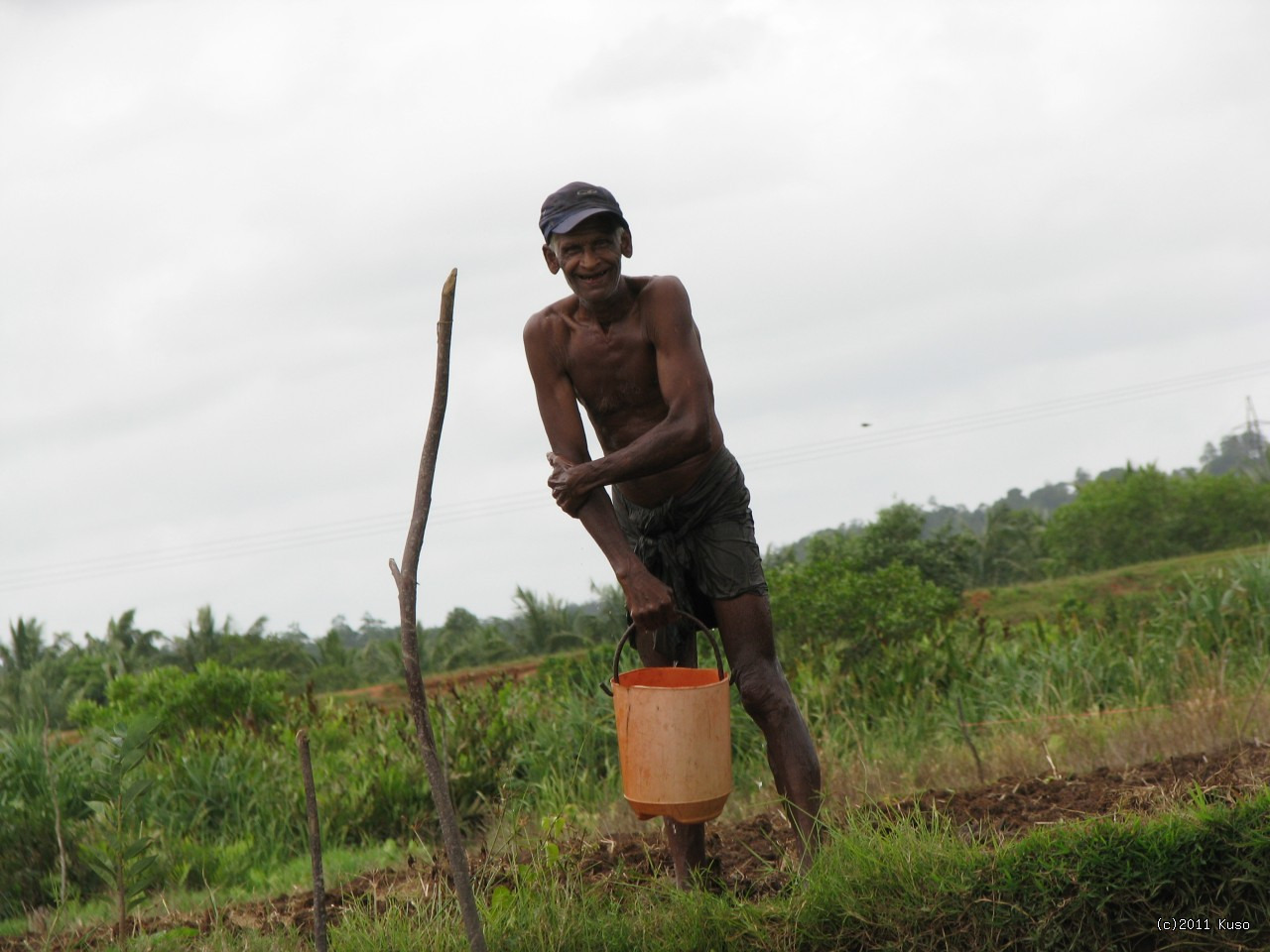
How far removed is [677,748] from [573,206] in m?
1.55

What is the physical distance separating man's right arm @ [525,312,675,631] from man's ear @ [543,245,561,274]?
0.19 m

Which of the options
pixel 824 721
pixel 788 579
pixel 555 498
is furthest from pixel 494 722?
pixel 555 498

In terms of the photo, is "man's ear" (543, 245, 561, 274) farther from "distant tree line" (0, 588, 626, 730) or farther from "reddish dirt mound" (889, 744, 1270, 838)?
"distant tree line" (0, 588, 626, 730)

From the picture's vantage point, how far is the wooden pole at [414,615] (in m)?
2.98

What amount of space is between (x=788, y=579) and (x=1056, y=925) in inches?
229

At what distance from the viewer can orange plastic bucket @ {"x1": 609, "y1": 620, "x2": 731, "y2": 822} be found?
3.51 meters

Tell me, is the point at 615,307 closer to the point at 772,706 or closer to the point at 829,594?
the point at 772,706

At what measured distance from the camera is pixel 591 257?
145 inches

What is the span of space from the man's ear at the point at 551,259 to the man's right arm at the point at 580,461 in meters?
0.19

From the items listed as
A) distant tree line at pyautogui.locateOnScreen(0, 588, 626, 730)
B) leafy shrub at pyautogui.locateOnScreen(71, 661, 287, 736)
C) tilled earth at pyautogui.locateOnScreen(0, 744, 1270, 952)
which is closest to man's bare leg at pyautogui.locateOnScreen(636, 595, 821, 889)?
tilled earth at pyautogui.locateOnScreen(0, 744, 1270, 952)

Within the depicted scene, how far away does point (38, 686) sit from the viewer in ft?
49.8

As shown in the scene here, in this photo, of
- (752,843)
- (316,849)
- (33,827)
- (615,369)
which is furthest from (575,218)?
(33,827)

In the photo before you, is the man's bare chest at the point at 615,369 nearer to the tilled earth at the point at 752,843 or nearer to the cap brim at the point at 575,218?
the cap brim at the point at 575,218

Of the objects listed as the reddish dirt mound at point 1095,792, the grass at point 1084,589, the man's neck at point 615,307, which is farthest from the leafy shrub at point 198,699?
the grass at point 1084,589
